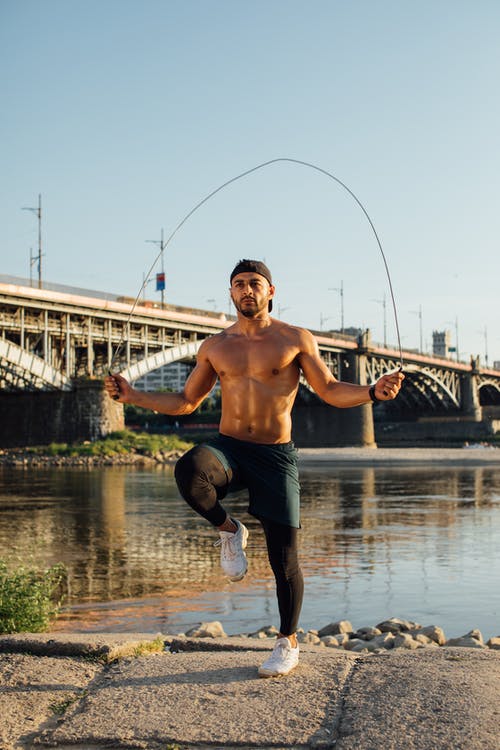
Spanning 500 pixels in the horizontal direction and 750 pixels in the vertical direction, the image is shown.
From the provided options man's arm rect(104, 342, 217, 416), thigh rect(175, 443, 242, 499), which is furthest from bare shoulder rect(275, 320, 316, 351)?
thigh rect(175, 443, 242, 499)

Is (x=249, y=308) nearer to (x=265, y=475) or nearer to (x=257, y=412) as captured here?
(x=257, y=412)

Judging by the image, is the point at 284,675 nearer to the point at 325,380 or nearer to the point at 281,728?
the point at 281,728

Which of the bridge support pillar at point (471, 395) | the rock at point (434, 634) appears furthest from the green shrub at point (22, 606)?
the bridge support pillar at point (471, 395)

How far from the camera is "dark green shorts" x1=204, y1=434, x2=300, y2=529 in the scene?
16.2ft

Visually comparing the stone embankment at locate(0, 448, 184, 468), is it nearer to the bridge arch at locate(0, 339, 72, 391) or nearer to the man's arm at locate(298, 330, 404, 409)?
the bridge arch at locate(0, 339, 72, 391)

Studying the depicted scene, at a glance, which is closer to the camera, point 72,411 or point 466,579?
point 466,579

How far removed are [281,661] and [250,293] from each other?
196cm

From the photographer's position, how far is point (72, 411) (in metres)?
54.8

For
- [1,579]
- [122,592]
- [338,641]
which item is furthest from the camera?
[122,592]

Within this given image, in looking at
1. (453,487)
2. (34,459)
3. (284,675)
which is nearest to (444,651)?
(284,675)

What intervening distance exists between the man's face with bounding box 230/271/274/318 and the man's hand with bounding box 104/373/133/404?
0.80 metres

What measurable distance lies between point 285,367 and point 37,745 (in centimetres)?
231

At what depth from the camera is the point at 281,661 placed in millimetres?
4523

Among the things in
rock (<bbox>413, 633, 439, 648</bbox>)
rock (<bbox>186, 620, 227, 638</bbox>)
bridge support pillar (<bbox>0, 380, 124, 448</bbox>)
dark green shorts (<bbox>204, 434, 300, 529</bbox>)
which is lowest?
rock (<bbox>413, 633, 439, 648</bbox>)
